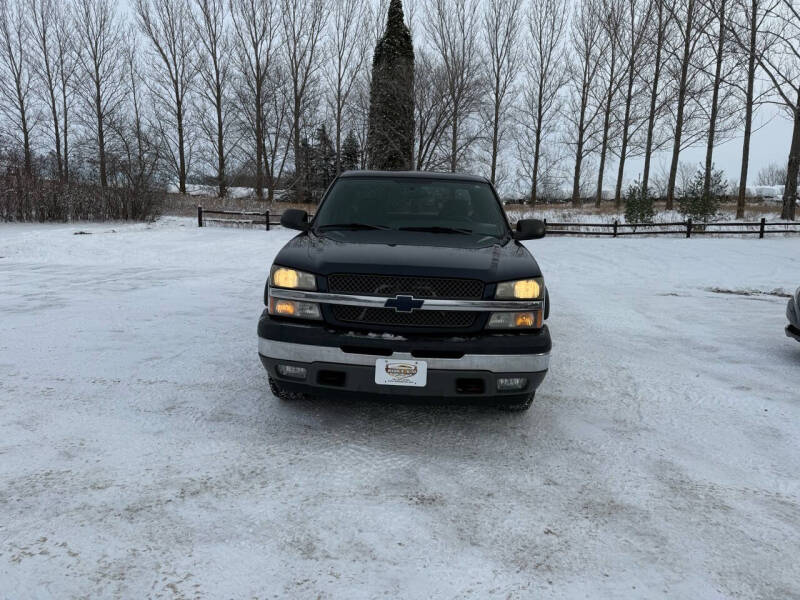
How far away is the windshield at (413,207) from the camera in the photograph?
4082mm

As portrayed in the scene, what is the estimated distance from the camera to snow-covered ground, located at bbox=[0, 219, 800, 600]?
2.08 metres

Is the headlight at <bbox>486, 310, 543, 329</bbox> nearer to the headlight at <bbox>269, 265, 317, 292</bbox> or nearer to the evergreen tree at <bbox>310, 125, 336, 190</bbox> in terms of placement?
the headlight at <bbox>269, 265, 317, 292</bbox>

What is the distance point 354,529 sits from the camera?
7.71 ft

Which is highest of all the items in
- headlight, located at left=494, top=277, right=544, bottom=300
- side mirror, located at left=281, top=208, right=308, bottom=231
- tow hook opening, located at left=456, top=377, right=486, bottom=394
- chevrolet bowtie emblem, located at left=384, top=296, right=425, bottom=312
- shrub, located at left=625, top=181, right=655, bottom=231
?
shrub, located at left=625, top=181, right=655, bottom=231

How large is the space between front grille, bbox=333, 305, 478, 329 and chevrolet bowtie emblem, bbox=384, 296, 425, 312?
0.12 feet

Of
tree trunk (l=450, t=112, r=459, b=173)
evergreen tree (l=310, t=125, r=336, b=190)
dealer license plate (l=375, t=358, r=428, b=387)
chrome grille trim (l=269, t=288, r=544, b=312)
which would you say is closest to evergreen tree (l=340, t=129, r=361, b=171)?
evergreen tree (l=310, t=125, r=336, b=190)

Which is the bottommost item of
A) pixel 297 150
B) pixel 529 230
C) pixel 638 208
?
pixel 529 230

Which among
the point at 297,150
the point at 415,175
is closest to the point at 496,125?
the point at 297,150

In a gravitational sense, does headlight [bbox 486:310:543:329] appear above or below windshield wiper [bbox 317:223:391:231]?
below

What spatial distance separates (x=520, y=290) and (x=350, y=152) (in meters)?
39.7

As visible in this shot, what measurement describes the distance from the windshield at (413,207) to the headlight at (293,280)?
2.88ft

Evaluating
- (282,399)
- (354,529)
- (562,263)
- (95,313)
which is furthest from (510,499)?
(562,263)

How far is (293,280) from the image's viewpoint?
3.20m

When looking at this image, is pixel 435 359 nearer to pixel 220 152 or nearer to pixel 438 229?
pixel 438 229
